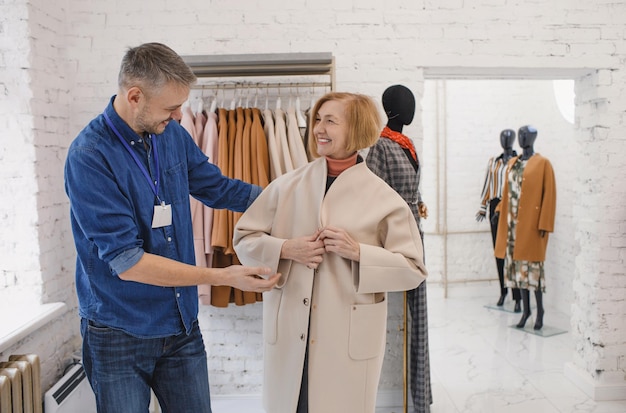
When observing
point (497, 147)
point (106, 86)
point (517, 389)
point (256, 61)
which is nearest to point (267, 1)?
point (256, 61)

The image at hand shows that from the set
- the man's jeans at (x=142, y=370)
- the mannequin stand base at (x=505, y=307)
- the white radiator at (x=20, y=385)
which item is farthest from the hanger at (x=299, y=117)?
the mannequin stand base at (x=505, y=307)

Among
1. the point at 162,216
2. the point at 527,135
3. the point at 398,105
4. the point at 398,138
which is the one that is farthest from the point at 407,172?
the point at 527,135

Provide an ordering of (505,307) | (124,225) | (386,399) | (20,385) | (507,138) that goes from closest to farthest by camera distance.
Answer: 1. (124,225)
2. (20,385)
3. (386,399)
4. (507,138)
5. (505,307)

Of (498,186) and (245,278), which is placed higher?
(498,186)

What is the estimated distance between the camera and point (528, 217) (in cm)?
445

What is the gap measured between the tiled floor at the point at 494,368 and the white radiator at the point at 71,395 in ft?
2.56

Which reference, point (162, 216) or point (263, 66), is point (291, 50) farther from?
point (162, 216)

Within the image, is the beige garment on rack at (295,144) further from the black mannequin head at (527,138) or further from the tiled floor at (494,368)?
the black mannequin head at (527,138)

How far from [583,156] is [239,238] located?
2.63 meters

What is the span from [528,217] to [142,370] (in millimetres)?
3753

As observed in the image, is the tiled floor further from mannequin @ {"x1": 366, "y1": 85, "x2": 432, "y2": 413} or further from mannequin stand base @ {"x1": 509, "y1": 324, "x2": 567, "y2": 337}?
mannequin @ {"x1": 366, "y1": 85, "x2": 432, "y2": 413}

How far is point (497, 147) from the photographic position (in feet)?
19.3

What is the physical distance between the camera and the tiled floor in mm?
3178

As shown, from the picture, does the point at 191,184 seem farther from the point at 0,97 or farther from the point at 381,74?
the point at 381,74
